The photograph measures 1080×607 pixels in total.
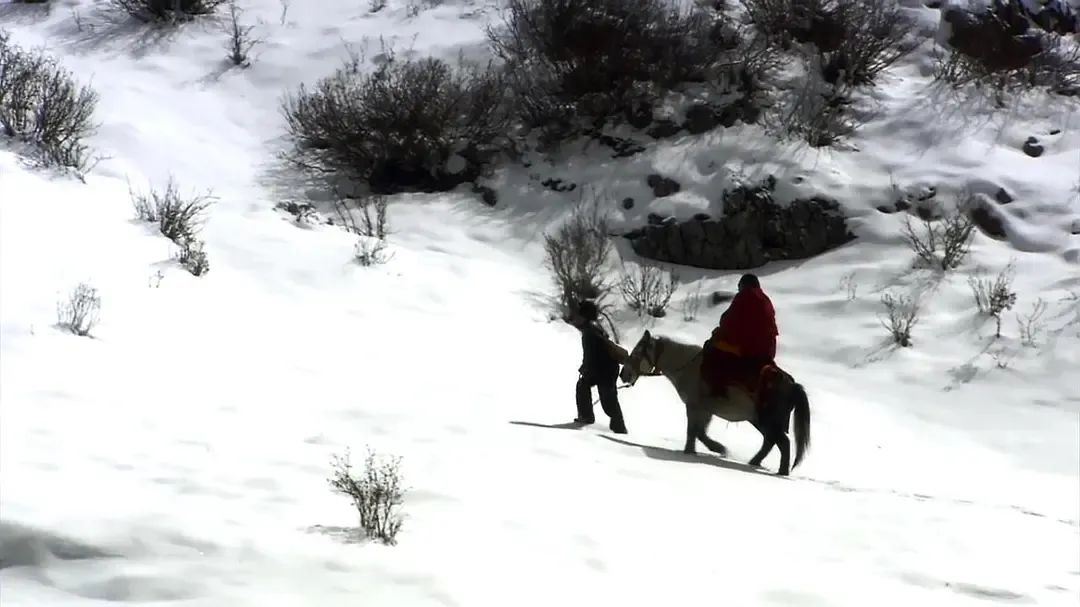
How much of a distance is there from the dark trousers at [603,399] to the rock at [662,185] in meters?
6.68

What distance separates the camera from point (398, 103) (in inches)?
564

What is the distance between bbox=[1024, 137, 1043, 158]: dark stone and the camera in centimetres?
1419

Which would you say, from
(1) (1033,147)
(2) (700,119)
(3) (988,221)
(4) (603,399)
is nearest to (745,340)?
(4) (603,399)

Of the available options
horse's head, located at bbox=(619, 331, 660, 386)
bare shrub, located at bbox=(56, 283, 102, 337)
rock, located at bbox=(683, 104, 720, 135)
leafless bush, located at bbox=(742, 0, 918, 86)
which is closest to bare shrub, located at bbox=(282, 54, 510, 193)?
rock, located at bbox=(683, 104, 720, 135)

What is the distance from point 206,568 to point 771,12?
1565 cm

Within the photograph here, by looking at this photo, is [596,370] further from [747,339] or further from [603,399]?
[747,339]

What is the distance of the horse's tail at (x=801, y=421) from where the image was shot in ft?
22.8

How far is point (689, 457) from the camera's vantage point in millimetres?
7027

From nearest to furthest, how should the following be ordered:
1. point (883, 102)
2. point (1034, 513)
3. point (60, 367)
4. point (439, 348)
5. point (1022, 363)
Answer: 1. point (60, 367)
2. point (1034, 513)
3. point (439, 348)
4. point (1022, 363)
5. point (883, 102)

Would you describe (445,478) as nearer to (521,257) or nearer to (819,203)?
(521,257)

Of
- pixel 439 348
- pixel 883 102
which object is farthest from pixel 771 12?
pixel 439 348

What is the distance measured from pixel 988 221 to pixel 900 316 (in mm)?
2873

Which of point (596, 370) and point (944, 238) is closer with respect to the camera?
point (596, 370)

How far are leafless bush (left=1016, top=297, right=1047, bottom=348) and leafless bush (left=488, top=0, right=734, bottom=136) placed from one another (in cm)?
687
